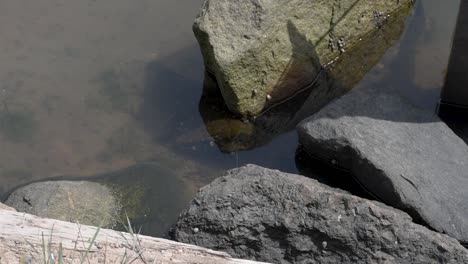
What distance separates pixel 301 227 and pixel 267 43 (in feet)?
6.18

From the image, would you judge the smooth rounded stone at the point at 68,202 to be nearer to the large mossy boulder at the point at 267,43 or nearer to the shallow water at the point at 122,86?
the shallow water at the point at 122,86

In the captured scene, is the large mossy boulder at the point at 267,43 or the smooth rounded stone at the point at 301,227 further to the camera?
the large mossy boulder at the point at 267,43

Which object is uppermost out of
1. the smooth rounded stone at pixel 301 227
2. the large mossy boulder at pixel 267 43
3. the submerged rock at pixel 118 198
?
the large mossy boulder at pixel 267 43

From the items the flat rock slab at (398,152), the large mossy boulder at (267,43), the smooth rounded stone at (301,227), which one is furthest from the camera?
the large mossy boulder at (267,43)

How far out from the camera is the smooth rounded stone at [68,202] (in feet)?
16.1

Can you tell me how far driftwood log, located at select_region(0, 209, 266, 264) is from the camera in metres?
3.57

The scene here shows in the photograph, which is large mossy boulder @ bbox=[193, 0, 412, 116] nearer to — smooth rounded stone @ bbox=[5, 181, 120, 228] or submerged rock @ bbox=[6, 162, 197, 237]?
submerged rock @ bbox=[6, 162, 197, 237]

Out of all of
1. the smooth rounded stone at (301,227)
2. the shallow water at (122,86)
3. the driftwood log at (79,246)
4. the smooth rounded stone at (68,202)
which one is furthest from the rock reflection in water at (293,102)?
the driftwood log at (79,246)

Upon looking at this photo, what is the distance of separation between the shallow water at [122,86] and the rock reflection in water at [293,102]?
0.20ft

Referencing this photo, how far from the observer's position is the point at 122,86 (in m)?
6.32

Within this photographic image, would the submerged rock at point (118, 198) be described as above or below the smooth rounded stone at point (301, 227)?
below

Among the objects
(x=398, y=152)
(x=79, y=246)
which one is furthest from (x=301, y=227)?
(x=79, y=246)

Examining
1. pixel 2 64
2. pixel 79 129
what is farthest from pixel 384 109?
pixel 2 64

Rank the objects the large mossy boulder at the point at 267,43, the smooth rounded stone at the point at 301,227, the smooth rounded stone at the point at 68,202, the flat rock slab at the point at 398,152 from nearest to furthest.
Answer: the smooth rounded stone at the point at 301,227 → the flat rock slab at the point at 398,152 → the smooth rounded stone at the point at 68,202 → the large mossy boulder at the point at 267,43
